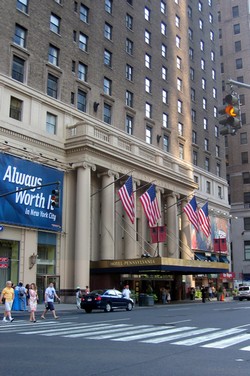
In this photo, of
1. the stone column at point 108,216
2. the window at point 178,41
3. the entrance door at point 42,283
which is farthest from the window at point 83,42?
the entrance door at point 42,283

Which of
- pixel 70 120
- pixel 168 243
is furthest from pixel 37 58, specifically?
pixel 168 243

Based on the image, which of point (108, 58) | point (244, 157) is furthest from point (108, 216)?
point (244, 157)

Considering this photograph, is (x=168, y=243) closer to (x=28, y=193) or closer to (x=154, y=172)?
(x=154, y=172)

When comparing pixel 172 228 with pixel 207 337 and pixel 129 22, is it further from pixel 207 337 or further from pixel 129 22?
pixel 207 337

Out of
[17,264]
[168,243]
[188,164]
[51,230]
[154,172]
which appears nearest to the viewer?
[17,264]

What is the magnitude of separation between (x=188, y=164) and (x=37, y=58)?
2705 centimetres

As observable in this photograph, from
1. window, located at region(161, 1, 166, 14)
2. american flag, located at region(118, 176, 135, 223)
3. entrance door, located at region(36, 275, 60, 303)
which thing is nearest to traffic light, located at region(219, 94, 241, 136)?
american flag, located at region(118, 176, 135, 223)

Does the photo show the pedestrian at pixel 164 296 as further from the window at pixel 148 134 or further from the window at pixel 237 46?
the window at pixel 237 46

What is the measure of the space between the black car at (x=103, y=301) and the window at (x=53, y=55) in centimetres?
2135

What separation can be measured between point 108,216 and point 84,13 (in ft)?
66.2

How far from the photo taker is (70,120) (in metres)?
41.1

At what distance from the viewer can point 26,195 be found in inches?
1374

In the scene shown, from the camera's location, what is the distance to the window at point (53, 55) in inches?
1585

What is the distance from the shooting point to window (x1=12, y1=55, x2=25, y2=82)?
119ft
